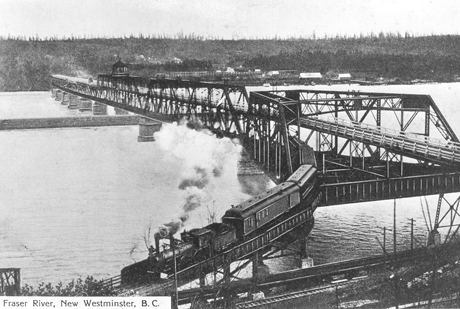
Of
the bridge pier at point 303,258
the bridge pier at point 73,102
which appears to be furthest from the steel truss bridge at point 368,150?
the bridge pier at point 73,102

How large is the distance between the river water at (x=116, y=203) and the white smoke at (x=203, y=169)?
12 centimetres

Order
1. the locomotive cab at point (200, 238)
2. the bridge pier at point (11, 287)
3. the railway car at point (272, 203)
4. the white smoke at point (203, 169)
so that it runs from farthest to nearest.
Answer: the white smoke at point (203, 169), the railway car at point (272, 203), the locomotive cab at point (200, 238), the bridge pier at point (11, 287)

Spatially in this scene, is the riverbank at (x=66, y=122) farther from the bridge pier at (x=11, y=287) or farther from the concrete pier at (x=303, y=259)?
the bridge pier at (x=11, y=287)

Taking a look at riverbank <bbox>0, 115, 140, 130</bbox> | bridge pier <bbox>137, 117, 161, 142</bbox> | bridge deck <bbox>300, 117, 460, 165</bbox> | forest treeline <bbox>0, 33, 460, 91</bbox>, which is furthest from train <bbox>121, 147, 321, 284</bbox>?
riverbank <bbox>0, 115, 140, 130</bbox>

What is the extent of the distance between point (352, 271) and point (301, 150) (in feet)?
36.6

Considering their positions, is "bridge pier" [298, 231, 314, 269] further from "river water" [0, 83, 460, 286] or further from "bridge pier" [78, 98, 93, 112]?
"bridge pier" [78, 98, 93, 112]

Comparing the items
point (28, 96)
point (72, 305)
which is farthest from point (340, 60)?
point (28, 96)

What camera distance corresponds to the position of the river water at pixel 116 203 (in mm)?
33656

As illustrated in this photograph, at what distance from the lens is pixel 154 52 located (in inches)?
2111

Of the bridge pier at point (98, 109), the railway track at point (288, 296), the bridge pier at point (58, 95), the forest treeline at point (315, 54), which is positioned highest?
the forest treeline at point (315, 54)

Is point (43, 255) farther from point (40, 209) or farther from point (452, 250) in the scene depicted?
point (452, 250)

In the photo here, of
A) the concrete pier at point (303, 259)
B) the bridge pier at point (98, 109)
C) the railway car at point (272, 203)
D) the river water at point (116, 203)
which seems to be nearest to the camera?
the railway car at point (272, 203)

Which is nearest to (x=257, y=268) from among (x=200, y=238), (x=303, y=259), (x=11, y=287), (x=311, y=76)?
(x=200, y=238)

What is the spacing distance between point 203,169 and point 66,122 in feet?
112
